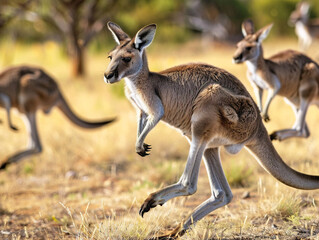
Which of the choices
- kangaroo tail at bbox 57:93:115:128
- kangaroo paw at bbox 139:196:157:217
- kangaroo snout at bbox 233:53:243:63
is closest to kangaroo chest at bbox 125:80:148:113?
kangaroo paw at bbox 139:196:157:217

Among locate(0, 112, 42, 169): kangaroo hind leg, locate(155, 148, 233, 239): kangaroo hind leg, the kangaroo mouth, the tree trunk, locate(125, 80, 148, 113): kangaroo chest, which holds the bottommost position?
locate(155, 148, 233, 239): kangaroo hind leg

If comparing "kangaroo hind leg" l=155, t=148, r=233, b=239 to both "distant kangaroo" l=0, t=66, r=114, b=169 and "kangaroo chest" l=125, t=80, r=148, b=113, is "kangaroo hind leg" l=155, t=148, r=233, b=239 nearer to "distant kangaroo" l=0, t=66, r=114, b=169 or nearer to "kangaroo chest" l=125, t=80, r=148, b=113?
"kangaroo chest" l=125, t=80, r=148, b=113

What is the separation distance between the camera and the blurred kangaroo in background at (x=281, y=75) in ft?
15.1

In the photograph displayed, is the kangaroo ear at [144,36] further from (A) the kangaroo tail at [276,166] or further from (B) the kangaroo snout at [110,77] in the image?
(A) the kangaroo tail at [276,166]

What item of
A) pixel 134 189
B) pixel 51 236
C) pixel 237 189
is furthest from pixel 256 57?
pixel 51 236

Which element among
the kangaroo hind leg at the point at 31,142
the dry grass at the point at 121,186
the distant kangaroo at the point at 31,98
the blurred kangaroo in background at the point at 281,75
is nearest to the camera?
the dry grass at the point at 121,186

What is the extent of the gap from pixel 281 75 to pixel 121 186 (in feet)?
8.12

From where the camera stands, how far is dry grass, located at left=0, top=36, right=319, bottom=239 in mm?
3834

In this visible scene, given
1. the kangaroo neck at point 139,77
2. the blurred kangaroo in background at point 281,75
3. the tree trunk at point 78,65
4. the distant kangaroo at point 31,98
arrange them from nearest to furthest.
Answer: the kangaroo neck at point 139,77 < the blurred kangaroo in background at point 281,75 < the distant kangaroo at point 31,98 < the tree trunk at point 78,65

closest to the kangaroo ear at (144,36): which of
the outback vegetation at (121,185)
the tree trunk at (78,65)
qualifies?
the outback vegetation at (121,185)

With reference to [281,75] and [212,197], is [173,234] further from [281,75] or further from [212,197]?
[281,75]

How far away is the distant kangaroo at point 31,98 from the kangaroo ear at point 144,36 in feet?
11.0

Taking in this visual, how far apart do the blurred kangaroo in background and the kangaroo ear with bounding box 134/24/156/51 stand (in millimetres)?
1369

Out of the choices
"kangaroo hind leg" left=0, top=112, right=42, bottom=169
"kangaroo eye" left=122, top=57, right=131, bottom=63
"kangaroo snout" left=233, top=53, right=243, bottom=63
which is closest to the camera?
"kangaroo eye" left=122, top=57, right=131, bottom=63
